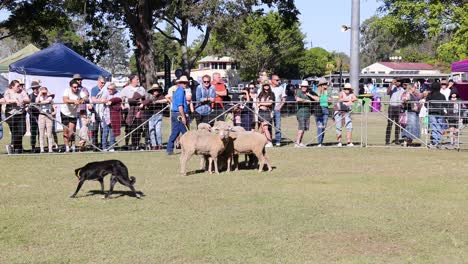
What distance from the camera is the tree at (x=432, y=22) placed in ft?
104

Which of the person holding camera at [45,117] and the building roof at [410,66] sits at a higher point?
the building roof at [410,66]

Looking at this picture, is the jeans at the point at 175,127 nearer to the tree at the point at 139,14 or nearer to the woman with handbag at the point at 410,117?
the woman with handbag at the point at 410,117

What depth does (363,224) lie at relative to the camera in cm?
750

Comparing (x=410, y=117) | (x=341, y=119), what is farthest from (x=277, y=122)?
(x=410, y=117)

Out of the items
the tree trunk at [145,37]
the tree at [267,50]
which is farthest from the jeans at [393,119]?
the tree at [267,50]

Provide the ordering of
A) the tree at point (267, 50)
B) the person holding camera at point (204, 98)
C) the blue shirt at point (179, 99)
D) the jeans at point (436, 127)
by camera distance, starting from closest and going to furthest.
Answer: the blue shirt at point (179, 99) → the person holding camera at point (204, 98) → the jeans at point (436, 127) → the tree at point (267, 50)

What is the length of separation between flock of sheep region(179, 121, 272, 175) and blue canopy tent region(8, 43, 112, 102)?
1210 cm

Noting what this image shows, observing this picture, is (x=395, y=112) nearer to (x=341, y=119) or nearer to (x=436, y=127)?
(x=436, y=127)

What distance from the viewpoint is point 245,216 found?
7.90m

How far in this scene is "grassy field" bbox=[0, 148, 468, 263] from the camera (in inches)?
248

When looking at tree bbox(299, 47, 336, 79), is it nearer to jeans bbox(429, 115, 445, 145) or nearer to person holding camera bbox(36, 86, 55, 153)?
jeans bbox(429, 115, 445, 145)

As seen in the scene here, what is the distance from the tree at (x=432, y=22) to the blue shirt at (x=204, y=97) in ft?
65.9

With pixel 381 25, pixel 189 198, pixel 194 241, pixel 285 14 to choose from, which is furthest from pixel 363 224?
pixel 381 25

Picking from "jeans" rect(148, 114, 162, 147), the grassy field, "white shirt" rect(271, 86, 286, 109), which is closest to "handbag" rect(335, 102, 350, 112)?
"white shirt" rect(271, 86, 286, 109)
